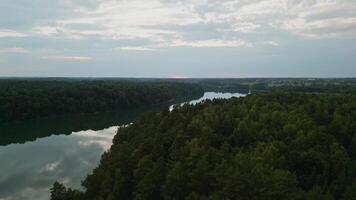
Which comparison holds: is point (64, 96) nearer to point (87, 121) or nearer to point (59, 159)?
point (87, 121)

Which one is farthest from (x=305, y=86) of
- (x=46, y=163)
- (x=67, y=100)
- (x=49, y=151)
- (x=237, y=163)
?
(x=237, y=163)

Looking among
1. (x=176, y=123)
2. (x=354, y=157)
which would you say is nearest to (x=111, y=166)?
(x=176, y=123)

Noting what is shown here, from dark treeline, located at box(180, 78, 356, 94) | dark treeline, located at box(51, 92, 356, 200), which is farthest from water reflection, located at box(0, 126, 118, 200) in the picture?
dark treeline, located at box(180, 78, 356, 94)

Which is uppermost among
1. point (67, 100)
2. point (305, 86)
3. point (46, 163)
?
point (305, 86)

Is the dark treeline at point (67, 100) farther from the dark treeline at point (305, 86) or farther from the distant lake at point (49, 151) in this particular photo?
the dark treeline at point (305, 86)

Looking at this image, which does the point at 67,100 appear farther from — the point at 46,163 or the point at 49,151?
the point at 46,163

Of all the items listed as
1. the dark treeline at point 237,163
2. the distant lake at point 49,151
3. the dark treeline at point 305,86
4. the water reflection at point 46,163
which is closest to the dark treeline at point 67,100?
the distant lake at point 49,151

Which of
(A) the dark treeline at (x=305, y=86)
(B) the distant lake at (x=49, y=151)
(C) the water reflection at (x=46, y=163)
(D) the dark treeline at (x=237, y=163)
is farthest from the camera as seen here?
(A) the dark treeline at (x=305, y=86)
